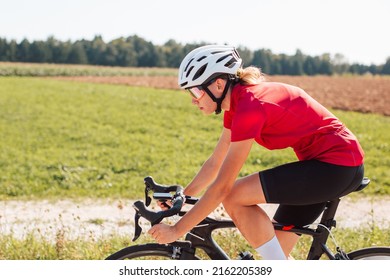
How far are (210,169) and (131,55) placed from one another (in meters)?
63.8

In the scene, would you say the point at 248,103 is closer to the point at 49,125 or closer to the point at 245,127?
the point at 245,127

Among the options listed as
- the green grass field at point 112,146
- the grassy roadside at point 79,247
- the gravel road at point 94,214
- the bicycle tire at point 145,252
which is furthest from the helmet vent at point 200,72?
the green grass field at point 112,146

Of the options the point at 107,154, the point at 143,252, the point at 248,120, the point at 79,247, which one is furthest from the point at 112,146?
the point at 248,120

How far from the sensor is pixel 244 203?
9.07 ft

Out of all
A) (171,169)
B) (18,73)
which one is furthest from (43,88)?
(171,169)

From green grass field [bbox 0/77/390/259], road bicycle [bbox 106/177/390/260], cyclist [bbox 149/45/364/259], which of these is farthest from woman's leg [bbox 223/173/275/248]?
green grass field [bbox 0/77/390/259]

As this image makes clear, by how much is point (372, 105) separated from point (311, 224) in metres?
24.3

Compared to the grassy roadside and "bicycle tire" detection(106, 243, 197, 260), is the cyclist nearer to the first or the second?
"bicycle tire" detection(106, 243, 197, 260)

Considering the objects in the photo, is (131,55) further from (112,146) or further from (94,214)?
(94,214)

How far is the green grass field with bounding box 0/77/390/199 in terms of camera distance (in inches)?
415

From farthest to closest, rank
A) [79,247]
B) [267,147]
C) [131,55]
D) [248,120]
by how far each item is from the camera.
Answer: [131,55]
[79,247]
[267,147]
[248,120]

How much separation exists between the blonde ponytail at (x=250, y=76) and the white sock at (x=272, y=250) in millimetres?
840

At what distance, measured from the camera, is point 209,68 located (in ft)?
9.53

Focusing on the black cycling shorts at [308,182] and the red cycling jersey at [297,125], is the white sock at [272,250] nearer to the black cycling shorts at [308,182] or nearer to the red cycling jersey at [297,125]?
the black cycling shorts at [308,182]
